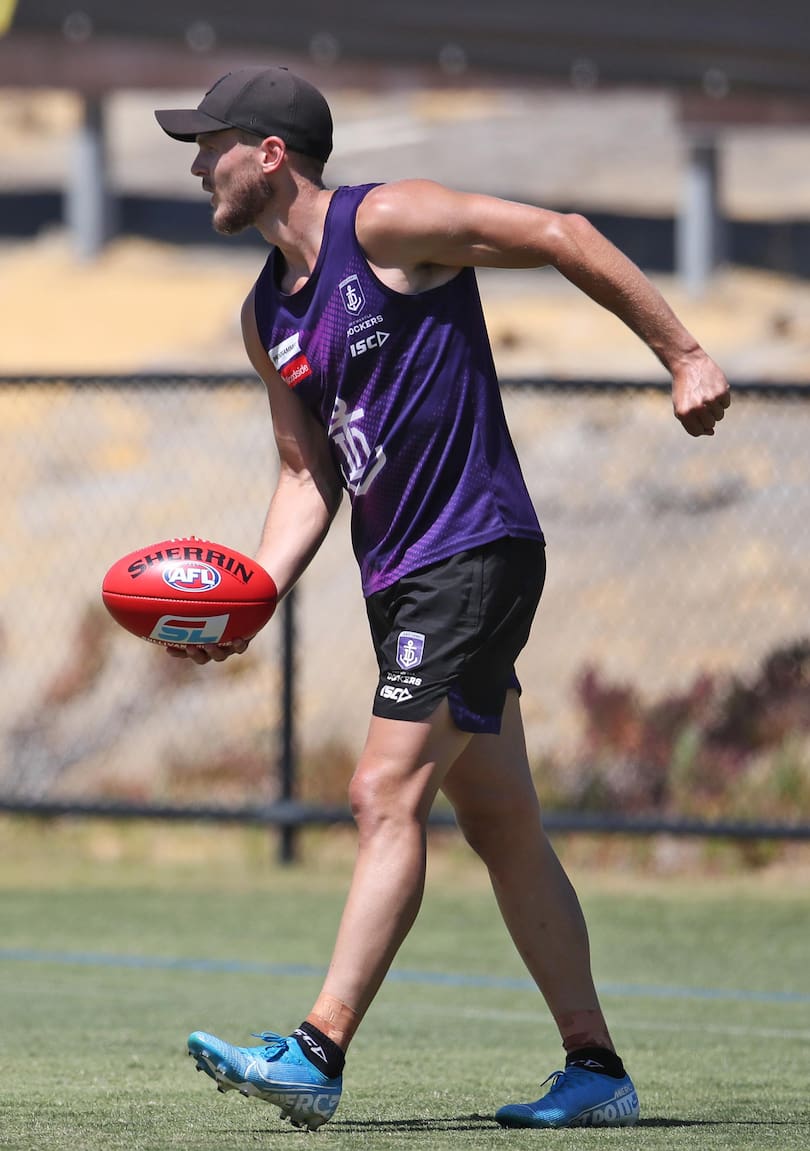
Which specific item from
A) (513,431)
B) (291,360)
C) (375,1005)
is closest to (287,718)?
(375,1005)

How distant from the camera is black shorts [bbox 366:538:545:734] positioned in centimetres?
438

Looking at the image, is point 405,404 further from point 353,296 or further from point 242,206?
point 242,206

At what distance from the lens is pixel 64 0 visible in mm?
21203

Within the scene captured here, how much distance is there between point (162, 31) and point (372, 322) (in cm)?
1793

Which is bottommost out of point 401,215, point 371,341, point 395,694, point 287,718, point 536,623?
point 536,623

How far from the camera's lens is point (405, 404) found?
444 cm

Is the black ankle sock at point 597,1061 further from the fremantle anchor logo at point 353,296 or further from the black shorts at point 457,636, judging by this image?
the fremantle anchor logo at point 353,296

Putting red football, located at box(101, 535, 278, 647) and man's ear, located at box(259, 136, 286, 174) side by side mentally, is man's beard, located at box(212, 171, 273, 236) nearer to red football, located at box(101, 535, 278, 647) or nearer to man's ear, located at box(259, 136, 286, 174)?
man's ear, located at box(259, 136, 286, 174)

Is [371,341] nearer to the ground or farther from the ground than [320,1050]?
farther from the ground

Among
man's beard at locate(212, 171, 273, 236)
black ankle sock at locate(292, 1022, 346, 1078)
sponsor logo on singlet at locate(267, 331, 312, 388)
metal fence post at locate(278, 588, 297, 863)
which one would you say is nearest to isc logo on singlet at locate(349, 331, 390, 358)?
sponsor logo on singlet at locate(267, 331, 312, 388)

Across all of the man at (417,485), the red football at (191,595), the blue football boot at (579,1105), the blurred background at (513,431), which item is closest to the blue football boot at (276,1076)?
the man at (417,485)

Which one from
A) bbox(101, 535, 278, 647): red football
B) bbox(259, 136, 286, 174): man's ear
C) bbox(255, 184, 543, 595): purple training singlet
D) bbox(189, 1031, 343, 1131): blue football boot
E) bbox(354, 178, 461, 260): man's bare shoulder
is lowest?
bbox(189, 1031, 343, 1131): blue football boot

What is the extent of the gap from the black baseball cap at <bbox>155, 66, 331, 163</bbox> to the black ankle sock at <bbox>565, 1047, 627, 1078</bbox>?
2014 millimetres

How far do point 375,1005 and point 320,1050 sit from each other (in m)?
2.76
